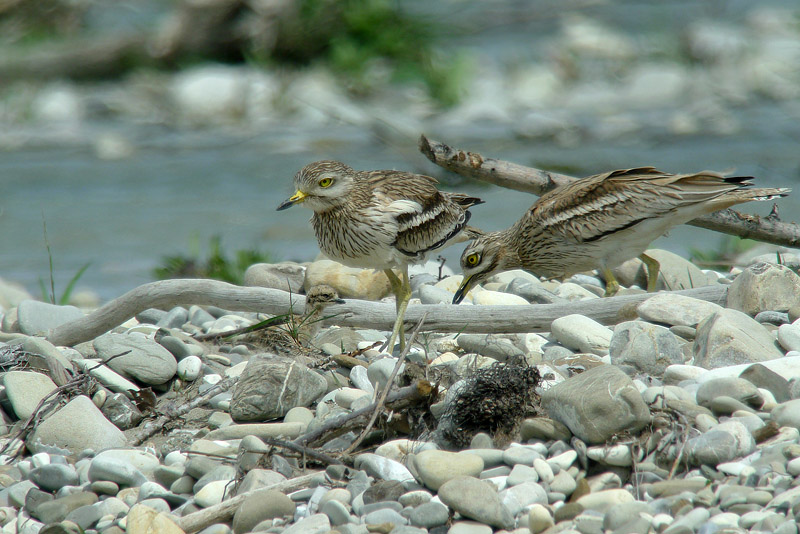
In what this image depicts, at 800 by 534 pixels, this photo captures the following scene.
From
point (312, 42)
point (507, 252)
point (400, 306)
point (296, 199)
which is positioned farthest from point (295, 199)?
point (312, 42)

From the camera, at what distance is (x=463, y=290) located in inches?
205

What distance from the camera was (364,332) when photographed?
4.88m

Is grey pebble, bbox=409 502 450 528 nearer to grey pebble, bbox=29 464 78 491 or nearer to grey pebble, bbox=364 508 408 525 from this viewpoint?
grey pebble, bbox=364 508 408 525

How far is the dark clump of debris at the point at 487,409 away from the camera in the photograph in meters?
3.09

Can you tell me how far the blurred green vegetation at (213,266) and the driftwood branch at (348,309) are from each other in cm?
193

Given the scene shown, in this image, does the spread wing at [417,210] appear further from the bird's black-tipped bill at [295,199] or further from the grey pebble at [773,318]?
the grey pebble at [773,318]

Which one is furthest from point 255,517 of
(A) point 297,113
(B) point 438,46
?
(B) point 438,46

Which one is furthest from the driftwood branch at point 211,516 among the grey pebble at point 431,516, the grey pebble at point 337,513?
the grey pebble at point 431,516

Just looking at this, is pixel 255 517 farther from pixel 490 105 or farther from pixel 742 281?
pixel 490 105

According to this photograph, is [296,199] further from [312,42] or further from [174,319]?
[312,42]

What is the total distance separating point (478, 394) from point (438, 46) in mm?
11502

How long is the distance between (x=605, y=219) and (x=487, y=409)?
8.10 feet

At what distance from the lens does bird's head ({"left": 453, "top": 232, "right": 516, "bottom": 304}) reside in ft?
17.6

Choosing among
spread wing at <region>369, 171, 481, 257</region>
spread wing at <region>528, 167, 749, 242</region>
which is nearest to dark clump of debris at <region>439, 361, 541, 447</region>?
spread wing at <region>369, 171, 481, 257</region>
